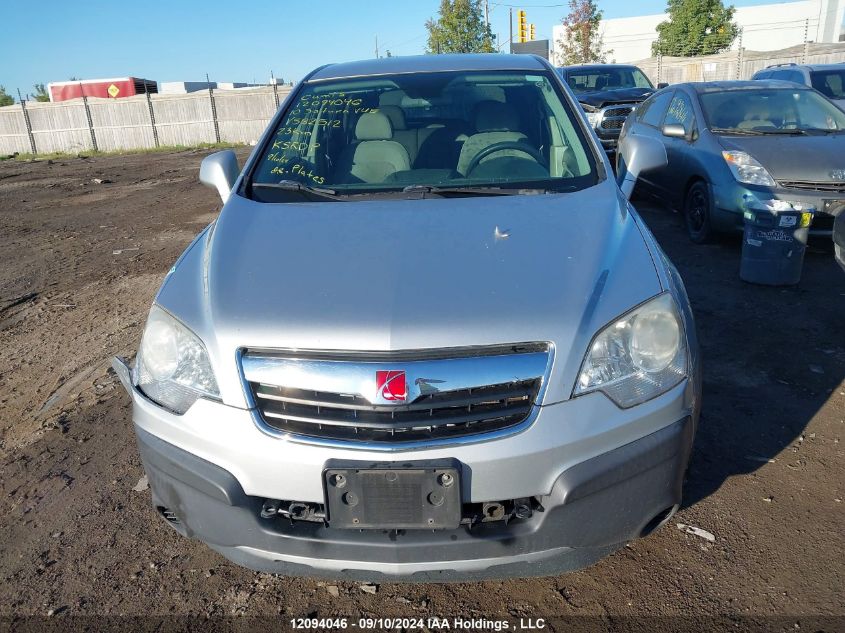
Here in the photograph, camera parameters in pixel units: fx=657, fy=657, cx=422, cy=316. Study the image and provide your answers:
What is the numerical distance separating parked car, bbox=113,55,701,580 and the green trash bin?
3.31 meters

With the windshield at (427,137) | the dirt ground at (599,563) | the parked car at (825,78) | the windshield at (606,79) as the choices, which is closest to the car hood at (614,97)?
the windshield at (606,79)

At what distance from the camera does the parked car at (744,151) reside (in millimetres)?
5680

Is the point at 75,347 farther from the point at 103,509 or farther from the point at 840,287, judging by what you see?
the point at 840,287

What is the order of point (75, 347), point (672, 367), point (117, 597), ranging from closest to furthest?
point (672, 367) < point (117, 597) < point (75, 347)

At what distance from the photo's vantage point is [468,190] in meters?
2.79

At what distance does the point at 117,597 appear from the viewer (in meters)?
2.33

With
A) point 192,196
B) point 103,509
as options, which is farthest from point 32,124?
point 103,509

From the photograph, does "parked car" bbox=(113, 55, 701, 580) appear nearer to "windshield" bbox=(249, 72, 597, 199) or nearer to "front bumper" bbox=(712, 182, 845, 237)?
"windshield" bbox=(249, 72, 597, 199)

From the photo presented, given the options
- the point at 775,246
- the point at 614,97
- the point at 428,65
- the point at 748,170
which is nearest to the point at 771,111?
the point at 748,170

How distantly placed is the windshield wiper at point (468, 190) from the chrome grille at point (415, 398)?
1072 mm

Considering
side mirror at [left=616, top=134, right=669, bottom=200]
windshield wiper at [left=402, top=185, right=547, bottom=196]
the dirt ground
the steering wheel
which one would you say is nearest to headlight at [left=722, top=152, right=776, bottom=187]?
the dirt ground

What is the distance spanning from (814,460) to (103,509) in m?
3.16

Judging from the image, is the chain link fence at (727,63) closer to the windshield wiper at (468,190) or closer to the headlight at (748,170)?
the headlight at (748,170)

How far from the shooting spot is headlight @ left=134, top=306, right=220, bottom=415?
1.98 m
